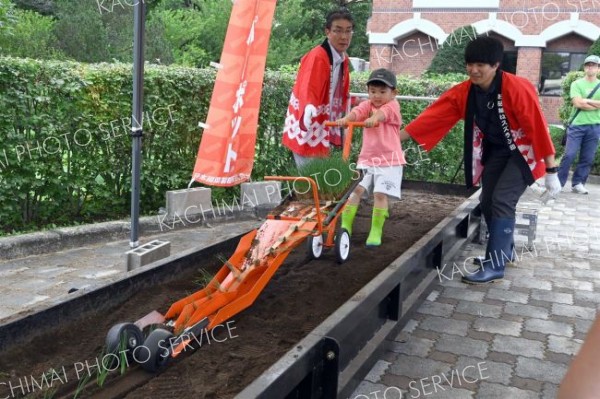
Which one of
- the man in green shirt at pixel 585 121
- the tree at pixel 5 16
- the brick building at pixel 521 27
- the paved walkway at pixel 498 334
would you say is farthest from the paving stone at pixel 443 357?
the brick building at pixel 521 27

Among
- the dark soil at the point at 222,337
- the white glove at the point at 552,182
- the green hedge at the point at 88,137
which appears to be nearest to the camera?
the dark soil at the point at 222,337

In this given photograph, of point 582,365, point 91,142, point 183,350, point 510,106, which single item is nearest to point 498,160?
point 510,106

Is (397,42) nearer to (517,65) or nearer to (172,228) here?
(517,65)

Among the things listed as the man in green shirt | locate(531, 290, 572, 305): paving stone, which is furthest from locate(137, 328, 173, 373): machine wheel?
the man in green shirt

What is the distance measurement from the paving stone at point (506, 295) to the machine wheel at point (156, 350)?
9.05 feet

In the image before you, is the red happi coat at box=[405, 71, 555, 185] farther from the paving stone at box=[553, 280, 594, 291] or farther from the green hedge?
the green hedge

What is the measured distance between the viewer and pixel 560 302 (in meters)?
4.43

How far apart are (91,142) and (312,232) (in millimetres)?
2913

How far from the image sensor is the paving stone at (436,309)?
4.14 meters

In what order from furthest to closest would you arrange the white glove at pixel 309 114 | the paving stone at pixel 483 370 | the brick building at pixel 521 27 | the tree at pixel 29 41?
the brick building at pixel 521 27
the tree at pixel 29 41
the white glove at pixel 309 114
the paving stone at pixel 483 370

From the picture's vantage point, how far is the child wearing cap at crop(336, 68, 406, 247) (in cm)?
459

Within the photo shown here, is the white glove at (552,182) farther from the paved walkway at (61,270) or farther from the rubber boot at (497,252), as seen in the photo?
the paved walkway at (61,270)

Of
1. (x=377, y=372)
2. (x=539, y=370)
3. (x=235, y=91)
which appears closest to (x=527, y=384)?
(x=539, y=370)

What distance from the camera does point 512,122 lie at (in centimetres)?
464
